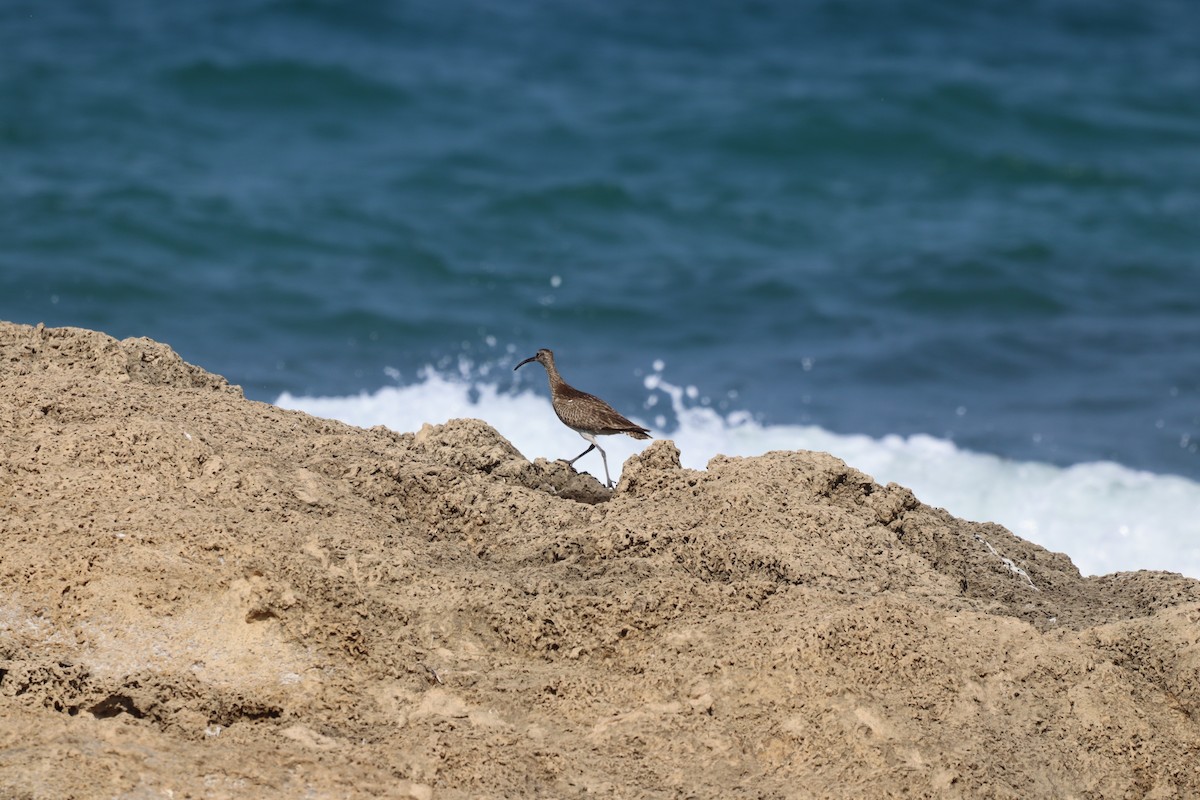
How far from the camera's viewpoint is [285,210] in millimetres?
13289

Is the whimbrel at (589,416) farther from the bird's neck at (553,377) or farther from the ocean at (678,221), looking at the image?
the ocean at (678,221)

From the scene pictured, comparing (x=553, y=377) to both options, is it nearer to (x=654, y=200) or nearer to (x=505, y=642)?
(x=505, y=642)

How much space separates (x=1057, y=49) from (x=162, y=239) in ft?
37.7

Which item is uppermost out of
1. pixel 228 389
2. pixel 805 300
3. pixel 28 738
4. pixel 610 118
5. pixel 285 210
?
pixel 610 118

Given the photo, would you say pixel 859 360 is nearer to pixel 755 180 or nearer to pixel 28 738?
pixel 755 180

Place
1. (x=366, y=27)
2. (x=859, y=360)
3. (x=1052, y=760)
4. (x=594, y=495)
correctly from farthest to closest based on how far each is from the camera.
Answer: (x=366, y=27) < (x=859, y=360) < (x=594, y=495) < (x=1052, y=760)

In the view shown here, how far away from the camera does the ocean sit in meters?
10.2

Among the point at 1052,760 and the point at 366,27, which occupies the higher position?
the point at 366,27

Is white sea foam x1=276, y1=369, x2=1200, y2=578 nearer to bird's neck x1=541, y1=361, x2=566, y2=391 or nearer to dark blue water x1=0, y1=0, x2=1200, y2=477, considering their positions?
dark blue water x1=0, y1=0, x2=1200, y2=477

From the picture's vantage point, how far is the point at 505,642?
3.70 m

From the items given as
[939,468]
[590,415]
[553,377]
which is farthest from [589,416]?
[939,468]

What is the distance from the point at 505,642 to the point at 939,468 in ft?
19.7

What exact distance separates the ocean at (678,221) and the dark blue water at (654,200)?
45 millimetres

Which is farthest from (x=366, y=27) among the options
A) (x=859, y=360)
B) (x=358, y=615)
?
(x=358, y=615)
